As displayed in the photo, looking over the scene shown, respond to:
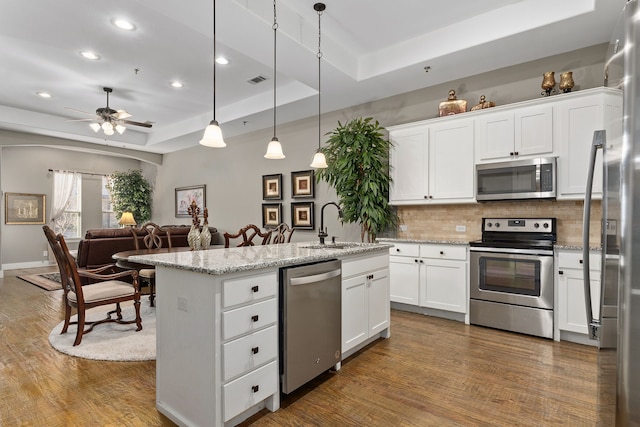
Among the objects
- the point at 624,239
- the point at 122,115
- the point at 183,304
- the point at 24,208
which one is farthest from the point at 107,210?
the point at 624,239

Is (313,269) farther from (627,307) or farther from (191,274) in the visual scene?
(627,307)

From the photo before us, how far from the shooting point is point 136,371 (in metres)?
2.66

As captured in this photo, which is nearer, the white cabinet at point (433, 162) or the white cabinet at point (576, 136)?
the white cabinet at point (576, 136)

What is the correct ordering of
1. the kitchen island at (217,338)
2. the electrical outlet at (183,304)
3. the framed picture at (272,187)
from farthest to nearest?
the framed picture at (272,187) < the electrical outlet at (183,304) < the kitchen island at (217,338)

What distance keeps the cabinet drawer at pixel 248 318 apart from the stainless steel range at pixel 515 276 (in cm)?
256

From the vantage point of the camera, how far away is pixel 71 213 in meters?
8.67

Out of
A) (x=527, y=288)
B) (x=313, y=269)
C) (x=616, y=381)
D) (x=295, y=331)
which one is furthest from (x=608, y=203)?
(x=527, y=288)

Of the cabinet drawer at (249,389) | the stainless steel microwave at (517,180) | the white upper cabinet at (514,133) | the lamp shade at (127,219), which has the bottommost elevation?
the cabinet drawer at (249,389)

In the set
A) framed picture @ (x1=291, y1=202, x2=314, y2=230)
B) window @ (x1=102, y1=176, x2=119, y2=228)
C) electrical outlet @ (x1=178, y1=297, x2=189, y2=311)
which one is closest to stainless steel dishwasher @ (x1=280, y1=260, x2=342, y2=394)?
electrical outlet @ (x1=178, y1=297, x2=189, y2=311)

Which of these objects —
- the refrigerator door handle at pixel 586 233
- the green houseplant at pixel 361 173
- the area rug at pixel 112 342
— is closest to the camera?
the refrigerator door handle at pixel 586 233

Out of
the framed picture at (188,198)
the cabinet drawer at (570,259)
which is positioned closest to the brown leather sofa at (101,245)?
the framed picture at (188,198)

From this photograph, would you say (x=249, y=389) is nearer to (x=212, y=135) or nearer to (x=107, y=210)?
(x=212, y=135)

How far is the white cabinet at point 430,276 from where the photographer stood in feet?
12.5

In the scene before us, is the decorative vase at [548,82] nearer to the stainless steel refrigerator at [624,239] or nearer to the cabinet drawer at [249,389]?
the stainless steel refrigerator at [624,239]
